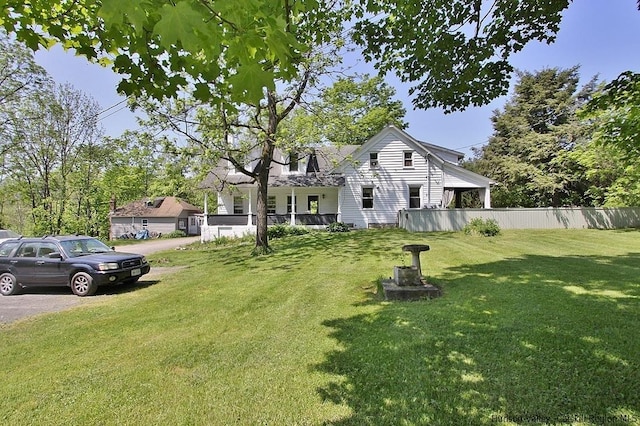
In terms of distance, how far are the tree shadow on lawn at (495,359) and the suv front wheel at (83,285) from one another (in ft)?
23.0

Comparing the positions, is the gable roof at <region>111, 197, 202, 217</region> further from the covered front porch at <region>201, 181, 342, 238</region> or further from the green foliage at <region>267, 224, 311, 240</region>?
the green foliage at <region>267, 224, 311, 240</region>

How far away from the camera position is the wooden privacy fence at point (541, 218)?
766 inches

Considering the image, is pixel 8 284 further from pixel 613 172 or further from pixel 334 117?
pixel 613 172

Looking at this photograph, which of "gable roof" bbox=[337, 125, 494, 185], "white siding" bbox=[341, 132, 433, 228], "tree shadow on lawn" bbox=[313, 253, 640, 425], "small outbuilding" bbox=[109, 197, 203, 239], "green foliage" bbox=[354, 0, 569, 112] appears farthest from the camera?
"small outbuilding" bbox=[109, 197, 203, 239]

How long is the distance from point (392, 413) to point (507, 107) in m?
36.5

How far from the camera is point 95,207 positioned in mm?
36844

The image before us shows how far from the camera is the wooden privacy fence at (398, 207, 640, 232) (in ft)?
63.8

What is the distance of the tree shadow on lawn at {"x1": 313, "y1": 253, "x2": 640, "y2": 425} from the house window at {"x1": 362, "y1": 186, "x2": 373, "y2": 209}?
17.3m

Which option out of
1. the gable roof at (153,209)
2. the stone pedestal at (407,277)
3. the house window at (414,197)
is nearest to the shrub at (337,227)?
the house window at (414,197)

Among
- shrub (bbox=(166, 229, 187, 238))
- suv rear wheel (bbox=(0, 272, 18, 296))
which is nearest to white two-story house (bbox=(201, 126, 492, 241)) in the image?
suv rear wheel (bbox=(0, 272, 18, 296))

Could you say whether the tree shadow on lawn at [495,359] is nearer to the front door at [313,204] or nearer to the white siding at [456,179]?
the white siding at [456,179]

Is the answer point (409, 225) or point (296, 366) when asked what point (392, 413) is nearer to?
point (296, 366)

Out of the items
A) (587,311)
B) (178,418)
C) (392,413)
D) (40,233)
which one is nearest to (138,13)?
(178,418)

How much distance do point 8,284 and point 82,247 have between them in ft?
6.95
